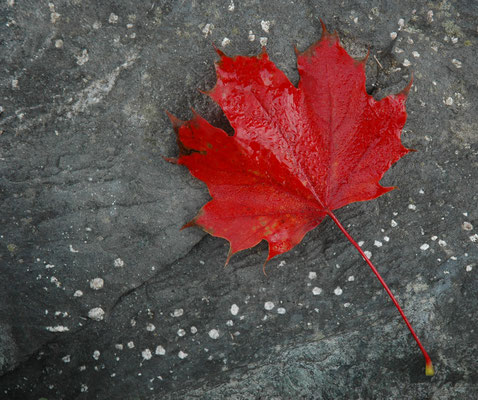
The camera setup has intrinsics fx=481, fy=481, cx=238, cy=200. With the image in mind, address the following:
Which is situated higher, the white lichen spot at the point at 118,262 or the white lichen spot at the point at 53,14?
the white lichen spot at the point at 53,14

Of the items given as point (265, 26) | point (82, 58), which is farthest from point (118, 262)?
point (265, 26)

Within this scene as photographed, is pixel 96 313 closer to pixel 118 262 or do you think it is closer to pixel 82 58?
pixel 118 262

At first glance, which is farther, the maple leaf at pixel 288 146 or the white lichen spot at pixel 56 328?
the white lichen spot at pixel 56 328

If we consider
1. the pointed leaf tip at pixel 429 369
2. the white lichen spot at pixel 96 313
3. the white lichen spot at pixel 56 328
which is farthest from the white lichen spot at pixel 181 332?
the pointed leaf tip at pixel 429 369

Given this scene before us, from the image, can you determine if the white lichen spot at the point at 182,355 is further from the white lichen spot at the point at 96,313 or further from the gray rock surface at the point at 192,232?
the white lichen spot at the point at 96,313

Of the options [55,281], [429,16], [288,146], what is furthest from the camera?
[429,16]

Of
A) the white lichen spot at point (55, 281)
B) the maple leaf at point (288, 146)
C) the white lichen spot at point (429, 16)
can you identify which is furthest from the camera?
the white lichen spot at point (429, 16)

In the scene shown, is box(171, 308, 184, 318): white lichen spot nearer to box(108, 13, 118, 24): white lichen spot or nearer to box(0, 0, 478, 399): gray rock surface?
box(0, 0, 478, 399): gray rock surface
